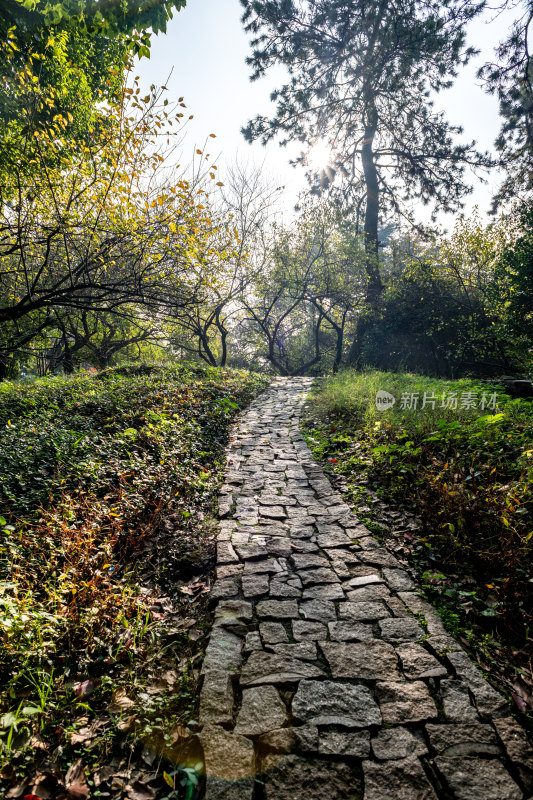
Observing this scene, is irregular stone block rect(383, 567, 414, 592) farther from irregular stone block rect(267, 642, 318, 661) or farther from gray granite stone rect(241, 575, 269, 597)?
gray granite stone rect(241, 575, 269, 597)

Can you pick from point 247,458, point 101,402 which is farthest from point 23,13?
point 247,458

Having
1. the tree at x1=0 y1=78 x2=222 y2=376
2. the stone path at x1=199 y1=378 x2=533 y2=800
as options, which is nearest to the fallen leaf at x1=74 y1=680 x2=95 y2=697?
the stone path at x1=199 y1=378 x2=533 y2=800

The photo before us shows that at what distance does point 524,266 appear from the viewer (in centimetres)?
895

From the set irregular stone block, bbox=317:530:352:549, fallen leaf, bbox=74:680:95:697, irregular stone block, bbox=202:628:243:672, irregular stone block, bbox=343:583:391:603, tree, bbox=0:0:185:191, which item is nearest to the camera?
fallen leaf, bbox=74:680:95:697

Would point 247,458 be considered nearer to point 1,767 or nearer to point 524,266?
point 1,767

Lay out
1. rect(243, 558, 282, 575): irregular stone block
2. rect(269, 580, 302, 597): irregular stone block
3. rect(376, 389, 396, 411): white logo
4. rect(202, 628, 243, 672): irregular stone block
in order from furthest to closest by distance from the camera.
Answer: rect(376, 389, 396, 411): white logo
rect(243, 558, 282, 575): irregular stone block
rect(269, 580, 302, 597): irregular stone block
rect(202, 628, 243, 672): irregular stone block

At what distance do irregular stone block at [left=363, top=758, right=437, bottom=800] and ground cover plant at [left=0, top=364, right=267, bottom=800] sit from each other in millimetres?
833

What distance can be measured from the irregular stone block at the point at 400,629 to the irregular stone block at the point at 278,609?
0.63m

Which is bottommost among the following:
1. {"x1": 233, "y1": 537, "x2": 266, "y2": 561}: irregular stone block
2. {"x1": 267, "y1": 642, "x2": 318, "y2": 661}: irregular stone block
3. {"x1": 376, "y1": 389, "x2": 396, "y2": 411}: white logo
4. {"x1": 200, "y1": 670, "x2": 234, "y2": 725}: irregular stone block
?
{"x1": 200, "y1": 670, "x2": 234, "y2": 725}: irregular stone block

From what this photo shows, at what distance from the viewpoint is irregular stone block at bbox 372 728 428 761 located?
69.7 inches

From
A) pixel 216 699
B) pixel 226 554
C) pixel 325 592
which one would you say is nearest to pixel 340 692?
pixel 216 699

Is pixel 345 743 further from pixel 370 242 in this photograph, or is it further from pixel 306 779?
pixel 370 242

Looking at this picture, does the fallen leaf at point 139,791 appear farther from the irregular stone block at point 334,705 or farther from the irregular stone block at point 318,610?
the irregular stone block at point 318,610

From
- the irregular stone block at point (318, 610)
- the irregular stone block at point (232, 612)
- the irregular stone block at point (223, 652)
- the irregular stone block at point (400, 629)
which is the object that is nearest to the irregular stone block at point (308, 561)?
the irregular stone block at point (318, 610)
